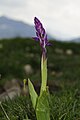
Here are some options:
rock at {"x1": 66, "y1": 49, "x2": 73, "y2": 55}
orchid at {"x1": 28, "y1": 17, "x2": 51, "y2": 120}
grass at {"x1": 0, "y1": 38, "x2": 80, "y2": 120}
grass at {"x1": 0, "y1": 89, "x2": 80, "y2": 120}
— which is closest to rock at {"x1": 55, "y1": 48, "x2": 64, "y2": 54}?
grass at {"x1": 0, "y1": 38, "x2": 80, "y2": 120}

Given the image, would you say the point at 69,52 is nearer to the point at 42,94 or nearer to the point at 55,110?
the point at 55,110

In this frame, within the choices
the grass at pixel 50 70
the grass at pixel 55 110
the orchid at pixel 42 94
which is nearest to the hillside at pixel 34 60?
the grass at pixel 50 70

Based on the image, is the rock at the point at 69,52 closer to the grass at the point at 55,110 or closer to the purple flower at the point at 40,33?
the grass at the point at 55,110

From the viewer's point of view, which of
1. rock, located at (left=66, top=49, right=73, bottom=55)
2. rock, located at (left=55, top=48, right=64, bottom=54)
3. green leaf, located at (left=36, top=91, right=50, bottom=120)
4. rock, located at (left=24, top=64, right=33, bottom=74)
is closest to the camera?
green leaf, located at (left=36, top=91, right=50, bottom=120)

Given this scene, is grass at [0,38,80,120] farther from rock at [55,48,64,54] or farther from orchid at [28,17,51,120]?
orchid at [28,17,51,120]

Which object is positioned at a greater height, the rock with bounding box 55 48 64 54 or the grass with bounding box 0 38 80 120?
the grass with bounding box 0 38 80 120

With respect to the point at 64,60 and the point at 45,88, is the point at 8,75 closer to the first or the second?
the point at 64,60

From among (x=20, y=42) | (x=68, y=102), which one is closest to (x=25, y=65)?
(x=20, y=42)
